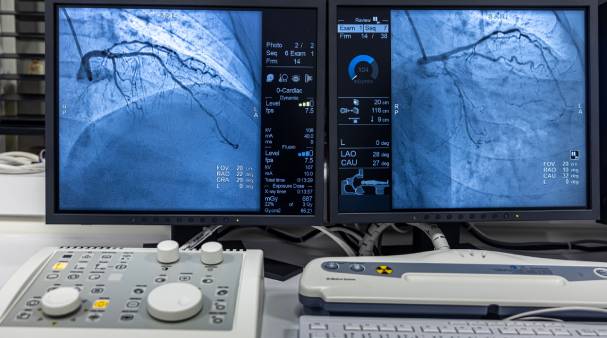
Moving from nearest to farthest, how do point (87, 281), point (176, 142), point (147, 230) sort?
1. point (87, 281)
2. point (176, 142)
3. point (147, 230)

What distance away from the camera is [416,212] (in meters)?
0.84

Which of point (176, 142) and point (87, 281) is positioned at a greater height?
point (176, 142)

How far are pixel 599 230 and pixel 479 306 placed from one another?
21.9 inches

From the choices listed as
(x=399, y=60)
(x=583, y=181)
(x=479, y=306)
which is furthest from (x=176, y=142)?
(x=583, y=181)

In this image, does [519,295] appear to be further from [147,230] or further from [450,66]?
[147,230]

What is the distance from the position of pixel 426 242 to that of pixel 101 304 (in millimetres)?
580

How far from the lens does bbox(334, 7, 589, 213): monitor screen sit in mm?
834

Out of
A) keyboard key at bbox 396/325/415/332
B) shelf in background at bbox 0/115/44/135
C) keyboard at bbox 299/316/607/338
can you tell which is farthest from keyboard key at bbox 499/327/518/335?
shelf in background at bbox 0/115/44/135

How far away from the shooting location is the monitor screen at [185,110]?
2.69 ft

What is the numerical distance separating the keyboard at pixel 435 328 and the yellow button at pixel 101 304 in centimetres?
24

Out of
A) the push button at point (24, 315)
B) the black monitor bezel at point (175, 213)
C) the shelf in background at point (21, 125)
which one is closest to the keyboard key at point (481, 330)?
the black monitor bezel at point (175, 213)

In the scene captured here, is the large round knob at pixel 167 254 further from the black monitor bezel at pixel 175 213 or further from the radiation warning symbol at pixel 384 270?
the radiation warning symbol at pixel 384 270

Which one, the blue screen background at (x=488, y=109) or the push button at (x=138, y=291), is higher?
the blue screen background at (x=488, y=109)

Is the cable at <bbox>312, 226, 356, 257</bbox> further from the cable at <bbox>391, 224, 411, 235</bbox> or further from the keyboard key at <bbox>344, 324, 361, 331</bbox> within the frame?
the keyboard key at <bbox>344, 324, 361, 331</bbox>
